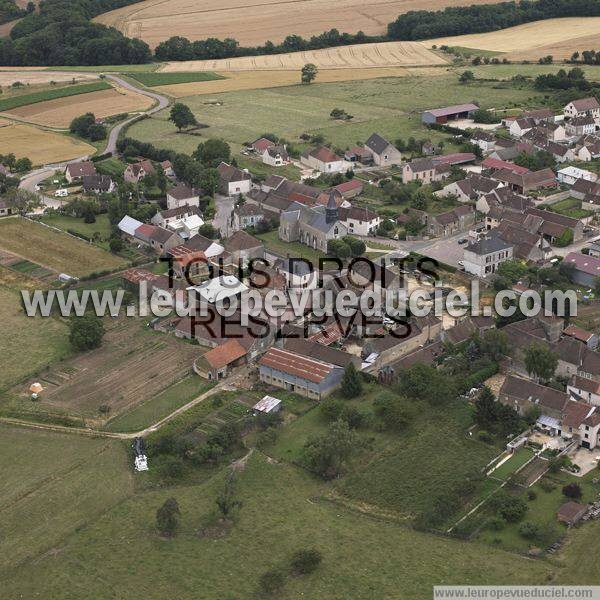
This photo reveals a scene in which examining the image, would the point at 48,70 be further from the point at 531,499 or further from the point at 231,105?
the point at 531,499

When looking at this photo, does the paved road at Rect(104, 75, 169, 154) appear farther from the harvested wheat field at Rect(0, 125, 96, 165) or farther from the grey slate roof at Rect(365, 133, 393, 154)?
the grey slate roof at Rect(365, 133, 393, 154)

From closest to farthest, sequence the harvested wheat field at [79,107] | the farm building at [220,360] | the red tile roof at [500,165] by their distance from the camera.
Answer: the farm building at [220,360]
the red tile roof at [500,165]
the harvested wheat field at [79,107]

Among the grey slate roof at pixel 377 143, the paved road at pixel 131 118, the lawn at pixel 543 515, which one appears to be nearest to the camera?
the lawn at pixel 543 515

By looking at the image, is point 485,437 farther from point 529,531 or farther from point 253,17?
point 253,17

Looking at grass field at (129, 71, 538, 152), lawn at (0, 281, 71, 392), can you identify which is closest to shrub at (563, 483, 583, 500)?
lawn at (0, 281, 71, 392)

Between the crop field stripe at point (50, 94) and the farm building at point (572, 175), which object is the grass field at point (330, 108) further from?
the farm building at point (572, 175)

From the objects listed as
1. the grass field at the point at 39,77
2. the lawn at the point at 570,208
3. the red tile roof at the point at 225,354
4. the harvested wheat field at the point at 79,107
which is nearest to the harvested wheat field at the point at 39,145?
the harvested wheat field at the point at 79,107
